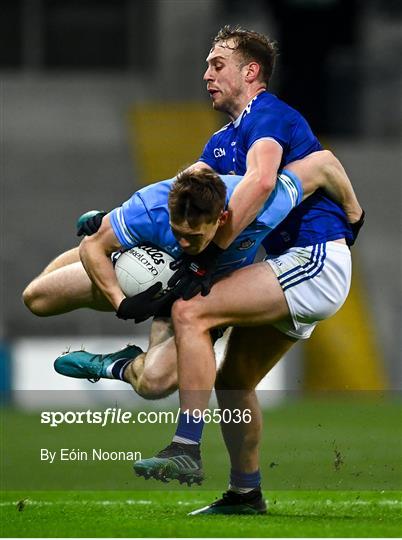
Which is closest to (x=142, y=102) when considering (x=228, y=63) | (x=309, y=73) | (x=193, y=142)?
(x=193, y=142)

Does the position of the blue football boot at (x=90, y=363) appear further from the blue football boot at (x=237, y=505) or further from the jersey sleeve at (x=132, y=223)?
the blue football boot at (x=237, y=505)

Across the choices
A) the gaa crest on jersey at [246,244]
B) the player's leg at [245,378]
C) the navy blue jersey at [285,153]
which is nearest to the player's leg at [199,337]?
the gaa crest on jersey at [246,244]

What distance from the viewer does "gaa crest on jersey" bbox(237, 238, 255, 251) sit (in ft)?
23.8

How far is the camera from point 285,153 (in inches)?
290

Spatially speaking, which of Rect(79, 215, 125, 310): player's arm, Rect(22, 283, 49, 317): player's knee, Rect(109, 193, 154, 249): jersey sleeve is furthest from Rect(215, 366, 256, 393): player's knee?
Rect(22, 283, 49, 317): player's knee

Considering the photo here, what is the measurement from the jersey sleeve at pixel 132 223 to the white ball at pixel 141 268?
63 mm

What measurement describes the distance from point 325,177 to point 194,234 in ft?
2.90

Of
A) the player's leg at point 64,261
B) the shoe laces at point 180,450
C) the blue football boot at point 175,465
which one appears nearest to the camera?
the blue football boot at point 175,465

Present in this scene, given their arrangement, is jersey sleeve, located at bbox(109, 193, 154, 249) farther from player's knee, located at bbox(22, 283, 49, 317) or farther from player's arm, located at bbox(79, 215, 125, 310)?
player's knee, located at bbox(22, 283, 49, 317)

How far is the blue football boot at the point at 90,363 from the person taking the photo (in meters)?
7.42

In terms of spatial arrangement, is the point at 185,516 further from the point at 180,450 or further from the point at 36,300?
the point at 36,300

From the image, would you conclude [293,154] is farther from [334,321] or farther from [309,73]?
[309,73]

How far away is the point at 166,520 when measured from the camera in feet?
24.2

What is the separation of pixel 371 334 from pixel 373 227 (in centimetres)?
205
